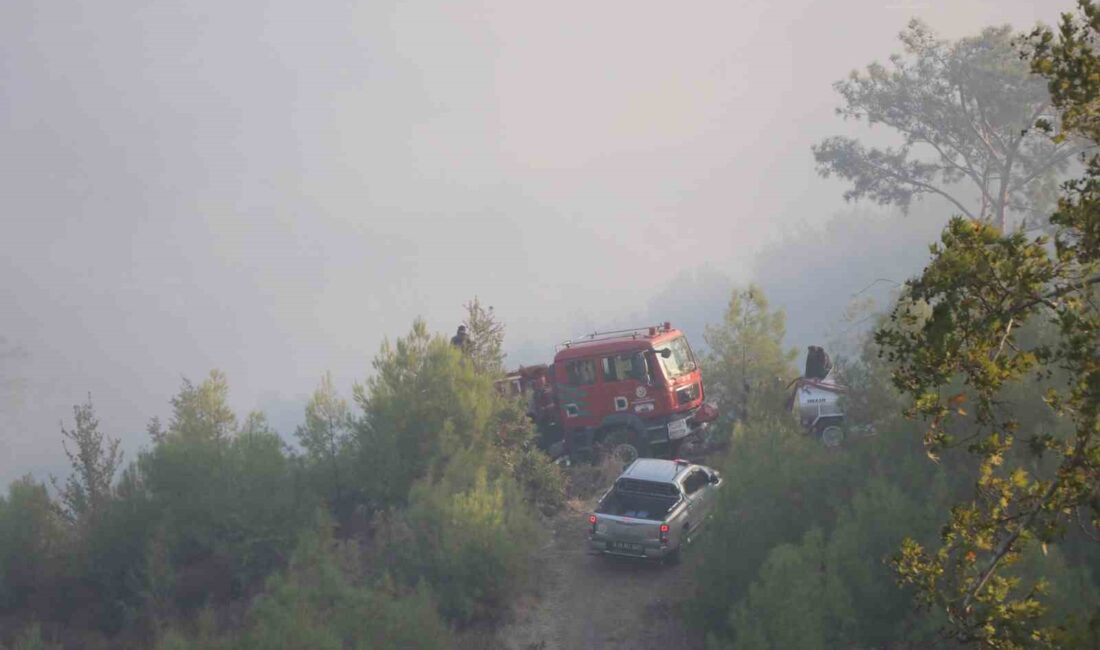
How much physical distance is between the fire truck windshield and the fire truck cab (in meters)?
0.02

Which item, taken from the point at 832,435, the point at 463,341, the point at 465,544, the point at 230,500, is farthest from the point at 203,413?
the point at 832,435

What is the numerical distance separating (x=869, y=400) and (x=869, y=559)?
5.54 m

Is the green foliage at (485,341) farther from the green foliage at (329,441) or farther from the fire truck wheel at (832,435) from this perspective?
the fire truck wheel at (832,435)

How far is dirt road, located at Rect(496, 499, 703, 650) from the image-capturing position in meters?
15.5

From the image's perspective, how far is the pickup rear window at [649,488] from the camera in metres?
17.4

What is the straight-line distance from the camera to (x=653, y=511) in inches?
674

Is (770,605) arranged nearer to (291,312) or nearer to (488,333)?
(488,333)

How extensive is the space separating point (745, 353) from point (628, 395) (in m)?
3.90

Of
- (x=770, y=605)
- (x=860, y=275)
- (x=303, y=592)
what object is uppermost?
(x=860, y=275)

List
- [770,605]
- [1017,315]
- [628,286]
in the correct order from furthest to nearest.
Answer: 1. [628,286]
2. [770,605]
3. [1017,315]

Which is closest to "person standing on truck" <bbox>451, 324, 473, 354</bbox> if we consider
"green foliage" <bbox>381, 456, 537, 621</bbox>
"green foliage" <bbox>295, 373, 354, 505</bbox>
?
"green foliage" <bbox>295, 373, 354, 505</bbox>

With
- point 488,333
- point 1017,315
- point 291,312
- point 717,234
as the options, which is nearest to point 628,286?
point 717,234

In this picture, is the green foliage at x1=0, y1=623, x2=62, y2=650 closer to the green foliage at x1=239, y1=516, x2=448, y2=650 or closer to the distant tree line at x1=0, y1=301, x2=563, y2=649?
the distant tree line at x1=0, y1=301, x2=563, y2=649

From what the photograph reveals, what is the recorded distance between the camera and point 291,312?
199250 mm
